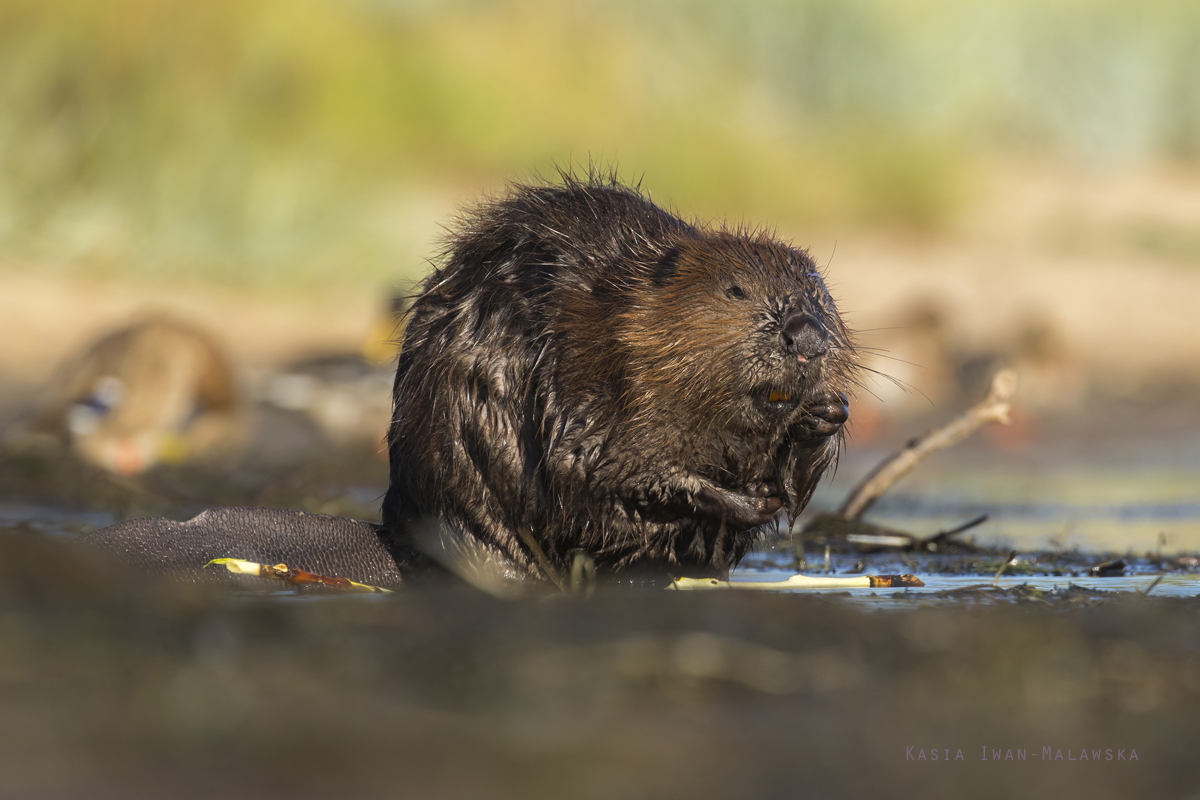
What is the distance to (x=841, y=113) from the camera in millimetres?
19656

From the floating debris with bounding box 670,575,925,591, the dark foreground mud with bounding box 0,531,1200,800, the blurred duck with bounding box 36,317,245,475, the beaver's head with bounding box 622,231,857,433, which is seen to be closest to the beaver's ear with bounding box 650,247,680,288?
the beaver's head with bounding box 622,231,857,433

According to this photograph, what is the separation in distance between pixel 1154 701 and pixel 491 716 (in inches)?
39.0

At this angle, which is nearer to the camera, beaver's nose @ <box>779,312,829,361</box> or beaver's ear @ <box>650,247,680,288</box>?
beaver's nose @ <box>779,312,829,361</box>

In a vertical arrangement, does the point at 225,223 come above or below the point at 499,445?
above

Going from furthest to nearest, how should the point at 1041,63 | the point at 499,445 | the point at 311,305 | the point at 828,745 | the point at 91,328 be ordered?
the point at 1041,63 → the point at 311,305 → the point at 91,328 → the point at 499,445 → the point at 828,745

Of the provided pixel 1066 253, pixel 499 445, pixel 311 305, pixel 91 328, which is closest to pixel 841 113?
pixel 1066 253

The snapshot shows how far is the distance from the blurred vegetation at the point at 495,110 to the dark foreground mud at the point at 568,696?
997cm

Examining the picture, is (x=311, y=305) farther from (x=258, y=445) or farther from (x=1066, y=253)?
(x=1066, y=253)

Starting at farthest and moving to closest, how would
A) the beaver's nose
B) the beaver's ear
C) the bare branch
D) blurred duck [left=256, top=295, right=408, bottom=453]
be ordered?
blurred duck [left=256, top=295, right=408, bottom=453] → the bare branch → the beaver's ear → the beaver's nose

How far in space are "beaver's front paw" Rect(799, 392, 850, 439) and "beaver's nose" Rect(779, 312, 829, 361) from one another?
0.42ft

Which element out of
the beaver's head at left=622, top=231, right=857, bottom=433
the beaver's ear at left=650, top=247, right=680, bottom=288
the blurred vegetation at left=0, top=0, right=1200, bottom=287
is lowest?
the beaver's head at left=622, top=231, right=857, bottom=433

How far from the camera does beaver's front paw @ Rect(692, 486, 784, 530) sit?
353 cm

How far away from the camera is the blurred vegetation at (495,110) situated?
12391 mm

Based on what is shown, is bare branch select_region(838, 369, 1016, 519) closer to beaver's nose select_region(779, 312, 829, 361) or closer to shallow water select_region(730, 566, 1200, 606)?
shallow water select_region(730, 566, 1200, 606)
